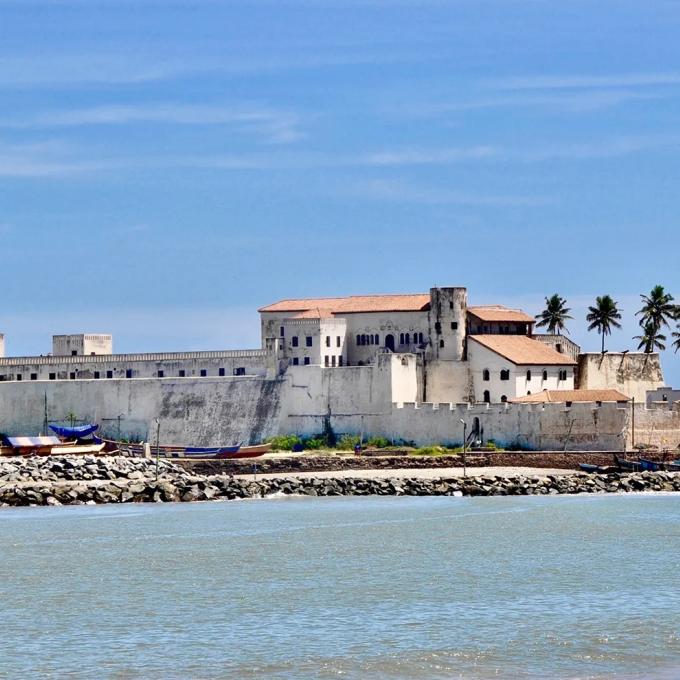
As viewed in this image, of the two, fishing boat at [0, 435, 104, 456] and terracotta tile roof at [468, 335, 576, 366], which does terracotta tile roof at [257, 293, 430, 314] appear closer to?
terracotta tile roof at [468, 335, 576, 366]

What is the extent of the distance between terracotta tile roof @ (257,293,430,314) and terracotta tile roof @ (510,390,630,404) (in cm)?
688

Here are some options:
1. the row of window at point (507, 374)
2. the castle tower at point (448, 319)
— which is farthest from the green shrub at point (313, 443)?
the row of window at point (507, 374)

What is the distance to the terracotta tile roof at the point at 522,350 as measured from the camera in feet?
220

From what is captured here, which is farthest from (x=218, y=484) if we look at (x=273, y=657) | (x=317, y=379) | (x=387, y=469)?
(x=273, y=657)

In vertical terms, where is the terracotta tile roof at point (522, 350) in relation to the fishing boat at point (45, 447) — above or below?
above

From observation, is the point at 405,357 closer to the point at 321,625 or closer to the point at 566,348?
the point at 566,348

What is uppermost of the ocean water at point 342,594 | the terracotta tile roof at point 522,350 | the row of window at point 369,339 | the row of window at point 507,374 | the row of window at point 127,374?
the row of window at point 369,339

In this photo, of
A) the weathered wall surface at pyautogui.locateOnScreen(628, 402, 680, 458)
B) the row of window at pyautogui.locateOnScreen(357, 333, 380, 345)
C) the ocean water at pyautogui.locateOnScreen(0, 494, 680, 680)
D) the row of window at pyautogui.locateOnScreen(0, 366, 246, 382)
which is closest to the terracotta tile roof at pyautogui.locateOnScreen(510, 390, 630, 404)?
the weathered wall surface at pyautogui.locateOnScreen(628, 402, 680, 458)

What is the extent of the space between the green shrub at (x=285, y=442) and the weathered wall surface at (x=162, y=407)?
23.2 inches

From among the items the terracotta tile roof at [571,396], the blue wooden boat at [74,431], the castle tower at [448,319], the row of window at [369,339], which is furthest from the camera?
the blue wooden boat at [74,431]

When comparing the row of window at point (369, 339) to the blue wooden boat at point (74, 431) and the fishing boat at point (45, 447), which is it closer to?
the fishing boat at point (45, 447)

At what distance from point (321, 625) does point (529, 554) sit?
1132cm

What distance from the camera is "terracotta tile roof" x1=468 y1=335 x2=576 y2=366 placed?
6700cm

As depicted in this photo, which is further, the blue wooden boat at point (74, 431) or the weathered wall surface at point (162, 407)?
the blue wooden boat at point (74, 431)
